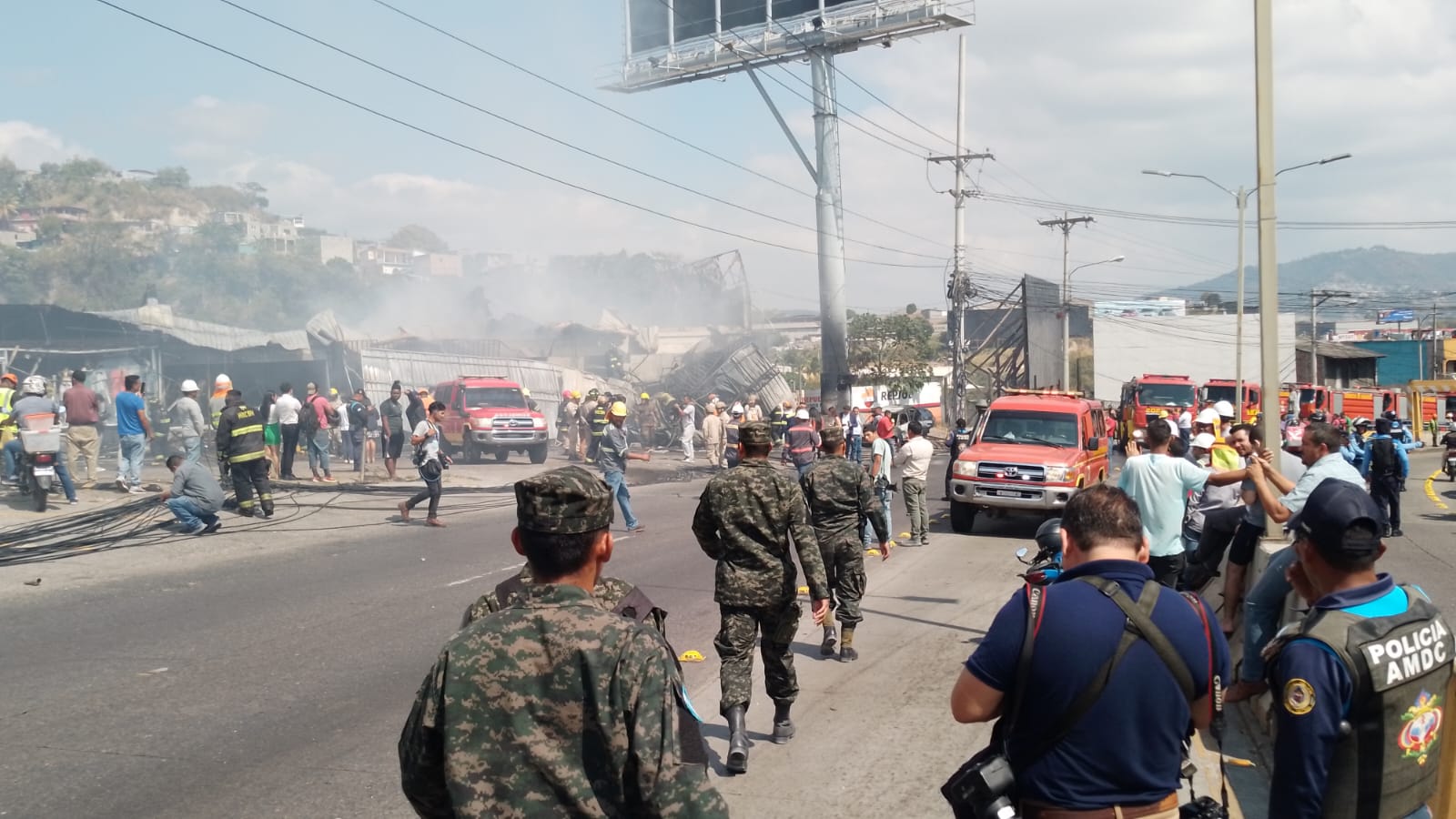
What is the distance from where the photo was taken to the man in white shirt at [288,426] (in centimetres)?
2080

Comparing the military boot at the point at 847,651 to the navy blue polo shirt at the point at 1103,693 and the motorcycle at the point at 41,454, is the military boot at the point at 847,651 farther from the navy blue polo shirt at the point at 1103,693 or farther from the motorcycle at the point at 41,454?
the motorcycle at the point at 41,454

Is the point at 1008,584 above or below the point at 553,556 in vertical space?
below

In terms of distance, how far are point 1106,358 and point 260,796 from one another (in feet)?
224

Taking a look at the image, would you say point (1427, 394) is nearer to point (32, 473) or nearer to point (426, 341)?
point (426, 341)

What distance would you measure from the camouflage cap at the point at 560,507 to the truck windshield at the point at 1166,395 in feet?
113

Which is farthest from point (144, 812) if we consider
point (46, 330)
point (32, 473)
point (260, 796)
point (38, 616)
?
point (46, 330)

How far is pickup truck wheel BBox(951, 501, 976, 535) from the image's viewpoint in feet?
52.8

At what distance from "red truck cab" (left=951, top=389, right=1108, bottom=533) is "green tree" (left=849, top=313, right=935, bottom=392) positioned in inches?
1162

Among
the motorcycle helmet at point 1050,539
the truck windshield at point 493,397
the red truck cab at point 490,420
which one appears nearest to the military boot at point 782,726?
Answer: the motorcycle helmet at point 1050,539

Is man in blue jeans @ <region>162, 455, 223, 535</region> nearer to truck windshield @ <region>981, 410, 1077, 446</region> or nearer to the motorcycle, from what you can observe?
the motorcycle

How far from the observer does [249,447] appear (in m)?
15.3

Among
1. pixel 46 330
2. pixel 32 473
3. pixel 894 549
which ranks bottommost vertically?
pixel 894 549

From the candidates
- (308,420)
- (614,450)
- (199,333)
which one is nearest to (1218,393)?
(614,450)

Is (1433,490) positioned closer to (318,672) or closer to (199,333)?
(318,672)
